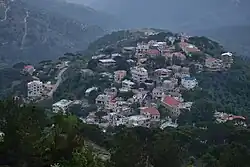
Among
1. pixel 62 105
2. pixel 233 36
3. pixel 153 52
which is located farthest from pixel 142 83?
pixel 233 36

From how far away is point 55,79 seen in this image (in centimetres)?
4078

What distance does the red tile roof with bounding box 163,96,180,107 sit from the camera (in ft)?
102

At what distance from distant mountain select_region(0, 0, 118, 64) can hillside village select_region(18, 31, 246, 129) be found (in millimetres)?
25998

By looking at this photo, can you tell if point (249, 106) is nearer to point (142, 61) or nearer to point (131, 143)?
point (142, 61)

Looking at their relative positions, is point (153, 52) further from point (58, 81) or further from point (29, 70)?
point (29, 70)

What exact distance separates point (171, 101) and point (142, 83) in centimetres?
498

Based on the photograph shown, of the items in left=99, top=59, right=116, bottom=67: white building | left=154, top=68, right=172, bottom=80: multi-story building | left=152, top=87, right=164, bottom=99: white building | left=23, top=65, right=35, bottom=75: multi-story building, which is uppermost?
left=154, top=68, right=172, bottom=80: multi-story building

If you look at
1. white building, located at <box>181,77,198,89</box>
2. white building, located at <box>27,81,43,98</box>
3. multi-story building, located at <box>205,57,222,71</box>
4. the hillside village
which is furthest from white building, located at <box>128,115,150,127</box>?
multi-story building, located at <box>205,57,222,71</box>

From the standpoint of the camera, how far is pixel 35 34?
7781cm

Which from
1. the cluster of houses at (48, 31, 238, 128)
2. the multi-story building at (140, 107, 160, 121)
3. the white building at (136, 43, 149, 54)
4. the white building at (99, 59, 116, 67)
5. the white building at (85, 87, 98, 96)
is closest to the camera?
the multi-story building at (140, 107, 160, 121)

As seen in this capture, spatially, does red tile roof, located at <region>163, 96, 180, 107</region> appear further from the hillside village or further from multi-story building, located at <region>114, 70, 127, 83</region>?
multi-story building, located at <region>114, 70, 127, 83</region>

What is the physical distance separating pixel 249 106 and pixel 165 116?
7439 mm

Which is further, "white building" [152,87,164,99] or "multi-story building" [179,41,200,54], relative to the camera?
"multi-story building" [179,41,200,54]

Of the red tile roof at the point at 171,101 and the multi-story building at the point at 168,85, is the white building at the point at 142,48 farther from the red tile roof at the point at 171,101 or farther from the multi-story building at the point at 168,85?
the red tile roof at the point at 171,101
